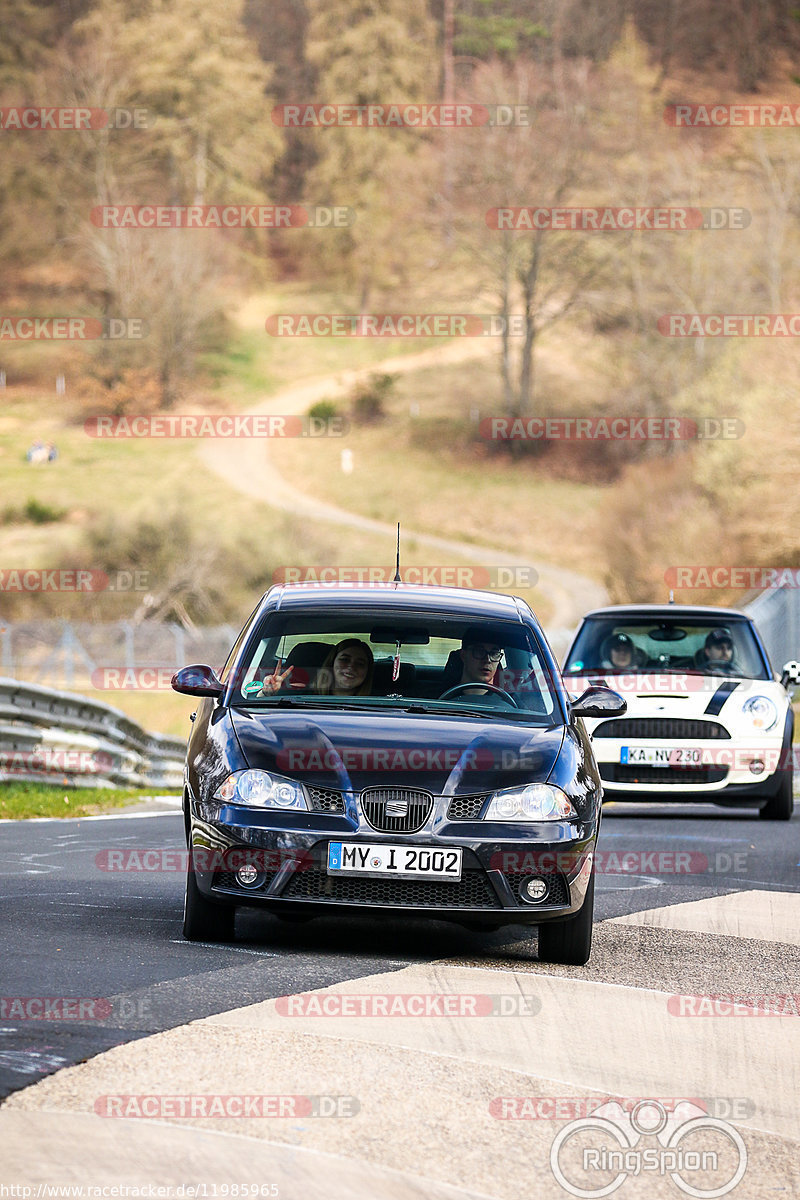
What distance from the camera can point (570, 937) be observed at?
730 cm

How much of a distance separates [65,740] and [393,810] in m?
10.5

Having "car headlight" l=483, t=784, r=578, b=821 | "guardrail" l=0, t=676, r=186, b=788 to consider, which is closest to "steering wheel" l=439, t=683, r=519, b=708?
"car headlight" l=483, t=784, r=578, b=821

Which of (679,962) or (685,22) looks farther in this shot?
(685,22)

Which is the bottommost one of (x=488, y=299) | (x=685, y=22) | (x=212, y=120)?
(x=488, y=299)

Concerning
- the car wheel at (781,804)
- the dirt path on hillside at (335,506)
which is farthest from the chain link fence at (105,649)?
the car wheel at (781,804)

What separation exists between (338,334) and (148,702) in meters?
61.5

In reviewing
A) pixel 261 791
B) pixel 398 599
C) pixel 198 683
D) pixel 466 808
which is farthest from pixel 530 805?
pixel 398 599

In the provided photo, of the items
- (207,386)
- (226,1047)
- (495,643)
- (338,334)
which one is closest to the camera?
(226,1047)

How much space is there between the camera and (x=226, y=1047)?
534 cm

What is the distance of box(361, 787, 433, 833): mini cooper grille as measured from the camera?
6.95 meters

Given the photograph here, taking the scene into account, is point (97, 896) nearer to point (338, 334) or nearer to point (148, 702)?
point (148, 702)

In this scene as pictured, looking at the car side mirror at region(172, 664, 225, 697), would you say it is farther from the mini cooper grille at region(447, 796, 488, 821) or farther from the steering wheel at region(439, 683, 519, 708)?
the mini cooper grille at region(447, 796, 488, 821)

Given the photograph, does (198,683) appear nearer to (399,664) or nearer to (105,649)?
(399,664)

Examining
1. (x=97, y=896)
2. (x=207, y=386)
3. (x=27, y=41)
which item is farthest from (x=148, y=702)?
(x=27, y=41)
